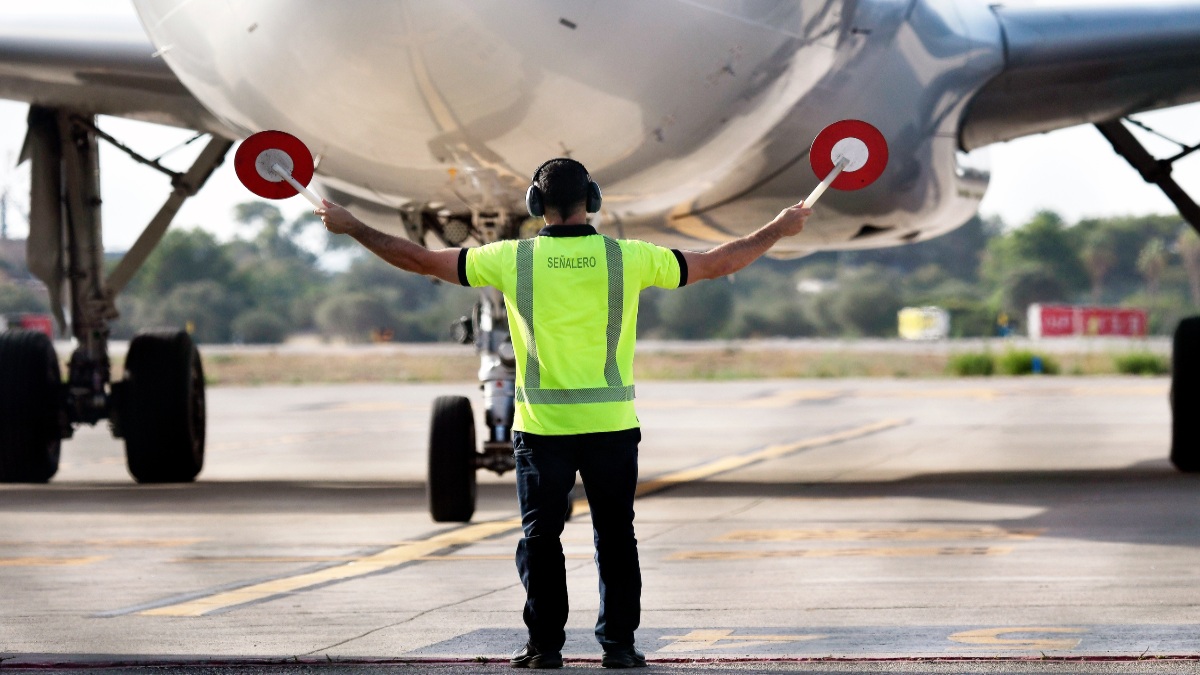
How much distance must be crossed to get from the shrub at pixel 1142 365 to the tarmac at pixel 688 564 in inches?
938

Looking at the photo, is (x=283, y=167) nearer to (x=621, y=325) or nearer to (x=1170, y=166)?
(x=621, y=325)

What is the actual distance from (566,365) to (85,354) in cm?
872

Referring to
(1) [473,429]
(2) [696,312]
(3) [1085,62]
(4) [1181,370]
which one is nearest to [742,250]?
(1) [473,429]

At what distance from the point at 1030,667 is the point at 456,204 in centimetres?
486

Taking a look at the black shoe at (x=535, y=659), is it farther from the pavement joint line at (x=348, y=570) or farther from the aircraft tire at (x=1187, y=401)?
the aircraft tire at (x=1187, y=401)

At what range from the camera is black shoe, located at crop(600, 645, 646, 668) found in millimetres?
5402

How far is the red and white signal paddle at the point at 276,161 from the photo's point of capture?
19.2ft

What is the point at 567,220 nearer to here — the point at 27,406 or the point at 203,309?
the point at 27,406

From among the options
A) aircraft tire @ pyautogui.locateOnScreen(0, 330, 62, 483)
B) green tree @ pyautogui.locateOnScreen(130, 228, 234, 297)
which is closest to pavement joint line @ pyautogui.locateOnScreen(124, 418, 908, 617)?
aircraft tire @ pyautogui.locateOnScreen(0, 330, 62, 483)

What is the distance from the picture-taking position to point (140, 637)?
617 cm

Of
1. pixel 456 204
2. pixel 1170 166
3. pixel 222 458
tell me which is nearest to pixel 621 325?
pixel 456 204

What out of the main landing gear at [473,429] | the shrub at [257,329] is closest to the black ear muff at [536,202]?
the main landing gear at [473,429]

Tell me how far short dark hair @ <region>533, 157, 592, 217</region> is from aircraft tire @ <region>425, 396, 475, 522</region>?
188 inches

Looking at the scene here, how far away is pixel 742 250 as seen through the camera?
5.71m
